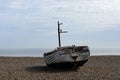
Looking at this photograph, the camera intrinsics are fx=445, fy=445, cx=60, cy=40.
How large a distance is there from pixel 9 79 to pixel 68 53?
6253 mm

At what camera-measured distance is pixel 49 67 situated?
29.7 metres

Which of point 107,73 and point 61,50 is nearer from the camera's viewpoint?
point 107,73

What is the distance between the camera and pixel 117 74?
25359 millimetres

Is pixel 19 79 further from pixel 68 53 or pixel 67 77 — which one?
pixel 68 53

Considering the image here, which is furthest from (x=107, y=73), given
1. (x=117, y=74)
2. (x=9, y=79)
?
(x=9, y=79)

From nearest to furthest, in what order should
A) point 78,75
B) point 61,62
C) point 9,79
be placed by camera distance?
point 9,79 → point 78,75 → point 61,62

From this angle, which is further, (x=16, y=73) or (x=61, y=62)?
(x=61, y=62)

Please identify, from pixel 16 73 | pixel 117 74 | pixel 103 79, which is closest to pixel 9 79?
pixel 16 73

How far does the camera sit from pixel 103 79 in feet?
74.5

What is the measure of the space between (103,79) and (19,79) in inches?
169

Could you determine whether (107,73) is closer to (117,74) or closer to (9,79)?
(117,74)

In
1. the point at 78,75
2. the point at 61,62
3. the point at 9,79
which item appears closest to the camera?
the point at 9,79

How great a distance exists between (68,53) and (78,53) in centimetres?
69

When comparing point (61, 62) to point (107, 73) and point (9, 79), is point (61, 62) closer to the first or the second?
point (107, 73)
